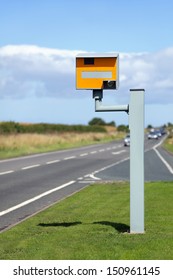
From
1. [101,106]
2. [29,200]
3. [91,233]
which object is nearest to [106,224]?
[91,233]

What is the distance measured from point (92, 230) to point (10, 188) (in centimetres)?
933

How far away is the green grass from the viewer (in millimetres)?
8602

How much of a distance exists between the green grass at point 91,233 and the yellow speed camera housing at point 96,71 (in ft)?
7.35

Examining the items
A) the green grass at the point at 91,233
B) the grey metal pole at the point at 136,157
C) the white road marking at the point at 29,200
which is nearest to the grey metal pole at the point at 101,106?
the grey metal pole at the point at 136,157

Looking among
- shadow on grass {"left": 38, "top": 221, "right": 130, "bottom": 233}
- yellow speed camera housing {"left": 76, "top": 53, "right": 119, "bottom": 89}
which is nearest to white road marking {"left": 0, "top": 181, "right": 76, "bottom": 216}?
shadow on grass {"left": 38, "top": 221, "right": 130, "bottom": 233}

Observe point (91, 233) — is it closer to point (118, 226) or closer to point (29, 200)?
point (118, 226)

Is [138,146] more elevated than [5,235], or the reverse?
[138,146]

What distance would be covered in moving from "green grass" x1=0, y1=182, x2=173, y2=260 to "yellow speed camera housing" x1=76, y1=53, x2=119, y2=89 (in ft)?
7.35

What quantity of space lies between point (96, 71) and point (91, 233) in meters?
2.44

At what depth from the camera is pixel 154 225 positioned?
1102cm

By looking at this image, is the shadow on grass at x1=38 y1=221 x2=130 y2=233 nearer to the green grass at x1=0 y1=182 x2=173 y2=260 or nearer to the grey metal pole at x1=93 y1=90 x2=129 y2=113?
the green grass at x1=0 y1=182 x2=173 y2=260

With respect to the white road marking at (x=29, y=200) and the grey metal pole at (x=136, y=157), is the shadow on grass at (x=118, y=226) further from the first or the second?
the white road marking at (x=29, y=200)

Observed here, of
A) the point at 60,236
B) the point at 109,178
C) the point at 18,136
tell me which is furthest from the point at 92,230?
the point at 18,136
